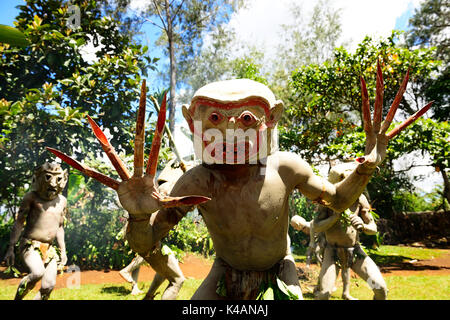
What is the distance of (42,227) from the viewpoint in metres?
4.43

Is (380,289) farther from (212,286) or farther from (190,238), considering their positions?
(190,238)

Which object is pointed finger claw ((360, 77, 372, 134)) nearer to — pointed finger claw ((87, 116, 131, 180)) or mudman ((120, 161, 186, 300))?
pointed finger claw ((87, 116, 131, 180))

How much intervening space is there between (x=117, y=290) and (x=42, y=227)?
2518 mm

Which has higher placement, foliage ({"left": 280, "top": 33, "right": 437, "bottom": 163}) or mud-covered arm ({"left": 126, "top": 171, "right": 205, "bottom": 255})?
foliage ({"left": 280, "top": 33, "right": 437, "bottom": 163})

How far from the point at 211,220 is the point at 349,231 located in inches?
116

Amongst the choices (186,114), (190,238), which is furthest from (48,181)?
(190,238)

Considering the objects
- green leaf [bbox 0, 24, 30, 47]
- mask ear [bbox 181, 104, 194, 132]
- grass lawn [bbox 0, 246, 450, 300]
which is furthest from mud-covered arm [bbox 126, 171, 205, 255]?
grass lawn [bbox 0, 246, 450, 300]

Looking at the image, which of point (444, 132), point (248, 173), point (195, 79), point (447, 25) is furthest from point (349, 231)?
point (447, 25)

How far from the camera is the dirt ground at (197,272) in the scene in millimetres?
7355

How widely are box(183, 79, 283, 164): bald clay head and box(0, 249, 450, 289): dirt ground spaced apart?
624 centimetres

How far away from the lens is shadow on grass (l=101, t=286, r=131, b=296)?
6043 mm

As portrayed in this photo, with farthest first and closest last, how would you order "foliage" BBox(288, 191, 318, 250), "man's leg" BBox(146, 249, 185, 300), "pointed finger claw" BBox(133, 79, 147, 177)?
"foliage" BBox(288, 191, 318, 250)
"man's leg" BBox(146, 249, 185, 300)
"pointed finger claw" BBox(133, 79, 147, 177)

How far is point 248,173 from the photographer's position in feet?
→ 6.18

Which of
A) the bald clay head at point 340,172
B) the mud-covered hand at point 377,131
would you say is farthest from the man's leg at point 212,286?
A: the bald clay head at point 340,172
